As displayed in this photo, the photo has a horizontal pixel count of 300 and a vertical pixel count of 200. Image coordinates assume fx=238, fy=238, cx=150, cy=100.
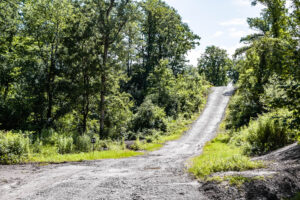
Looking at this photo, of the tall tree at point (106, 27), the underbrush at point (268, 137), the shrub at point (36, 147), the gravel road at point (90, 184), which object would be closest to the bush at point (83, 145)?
the shrub at point (36, 147)

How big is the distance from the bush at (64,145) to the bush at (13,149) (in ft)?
8.37

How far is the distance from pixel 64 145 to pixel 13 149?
3366 mm

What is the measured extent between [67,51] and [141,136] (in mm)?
10118

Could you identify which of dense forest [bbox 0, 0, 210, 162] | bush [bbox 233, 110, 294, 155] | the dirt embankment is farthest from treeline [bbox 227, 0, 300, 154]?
dense forest [bbox 0, 0, 210, 162]

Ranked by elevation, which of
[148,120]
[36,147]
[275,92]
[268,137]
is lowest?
[36,147]

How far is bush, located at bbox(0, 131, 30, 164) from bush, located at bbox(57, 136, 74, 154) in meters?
2.55

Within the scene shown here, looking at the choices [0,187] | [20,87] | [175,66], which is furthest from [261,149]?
[175,66]

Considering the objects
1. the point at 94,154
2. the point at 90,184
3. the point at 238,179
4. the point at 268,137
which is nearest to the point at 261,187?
the point at 238,179

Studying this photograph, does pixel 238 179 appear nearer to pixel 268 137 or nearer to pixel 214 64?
pixel 268 137

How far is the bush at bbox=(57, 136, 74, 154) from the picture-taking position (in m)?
14.1

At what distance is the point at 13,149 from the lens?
1116cm

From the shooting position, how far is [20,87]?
749 inches

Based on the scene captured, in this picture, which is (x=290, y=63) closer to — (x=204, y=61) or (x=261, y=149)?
(x=261, y=149)

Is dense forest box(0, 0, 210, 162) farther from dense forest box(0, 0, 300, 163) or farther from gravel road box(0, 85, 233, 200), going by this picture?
gravel road box(0, 85, 233, 200)
